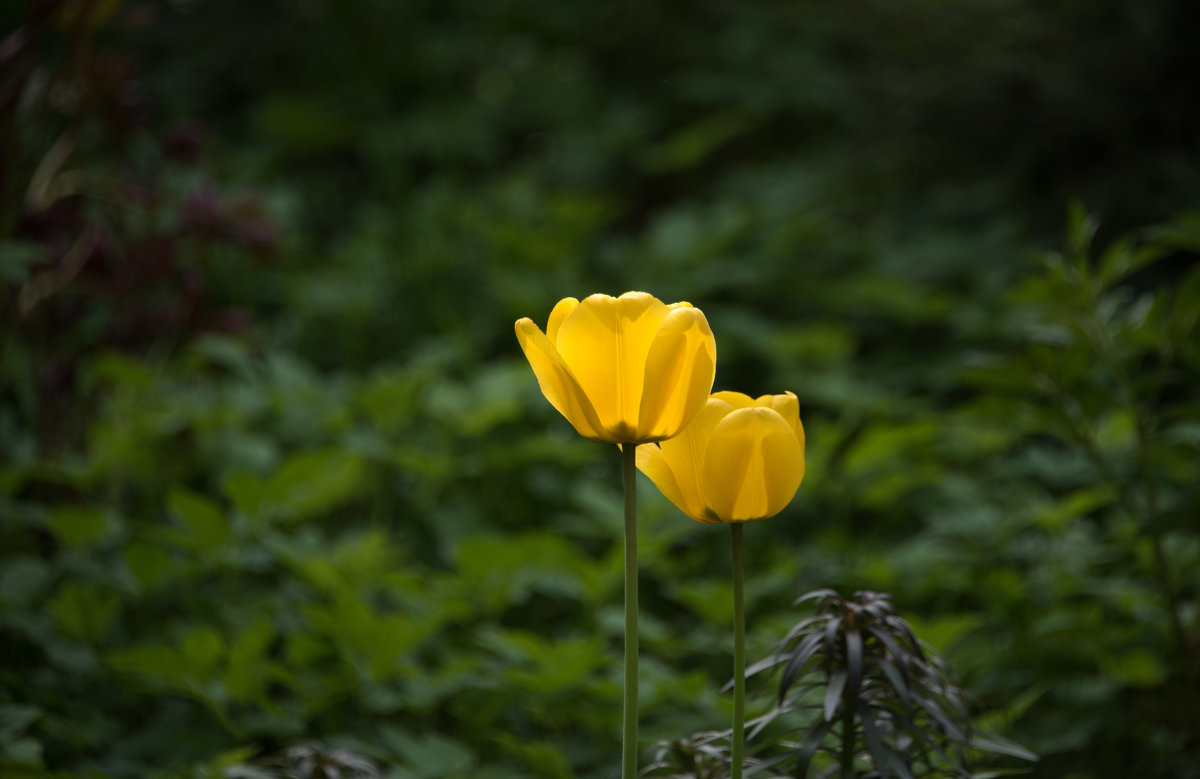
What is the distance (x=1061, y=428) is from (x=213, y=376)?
1804 millimetres

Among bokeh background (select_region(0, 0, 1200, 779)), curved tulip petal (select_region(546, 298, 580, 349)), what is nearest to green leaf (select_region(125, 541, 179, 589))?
bokeh background (select_region(0, 0, 1200, 779))

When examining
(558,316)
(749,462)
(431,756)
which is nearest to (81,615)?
(431,756)

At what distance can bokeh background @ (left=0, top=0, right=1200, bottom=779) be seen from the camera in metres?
1.31

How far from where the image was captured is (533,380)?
2.31m

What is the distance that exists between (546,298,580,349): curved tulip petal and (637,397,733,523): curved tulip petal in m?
0.12

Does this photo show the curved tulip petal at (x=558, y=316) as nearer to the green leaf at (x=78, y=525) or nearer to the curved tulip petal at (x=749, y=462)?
the curved tulip petal at (x=749, y=462)

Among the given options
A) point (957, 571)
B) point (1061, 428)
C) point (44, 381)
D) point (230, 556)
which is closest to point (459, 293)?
point (44, 381)

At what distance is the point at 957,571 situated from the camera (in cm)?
173

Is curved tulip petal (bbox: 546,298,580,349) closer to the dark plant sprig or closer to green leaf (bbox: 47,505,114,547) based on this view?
the dark plant sprig

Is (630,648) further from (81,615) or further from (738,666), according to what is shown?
(81,615)

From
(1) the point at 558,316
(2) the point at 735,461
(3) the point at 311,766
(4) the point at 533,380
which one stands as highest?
(4) the point at 533,380

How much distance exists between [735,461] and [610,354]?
12cm

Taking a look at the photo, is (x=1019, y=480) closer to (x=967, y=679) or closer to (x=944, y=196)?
(x=967, y=679)

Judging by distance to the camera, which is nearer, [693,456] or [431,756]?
[693,456]
